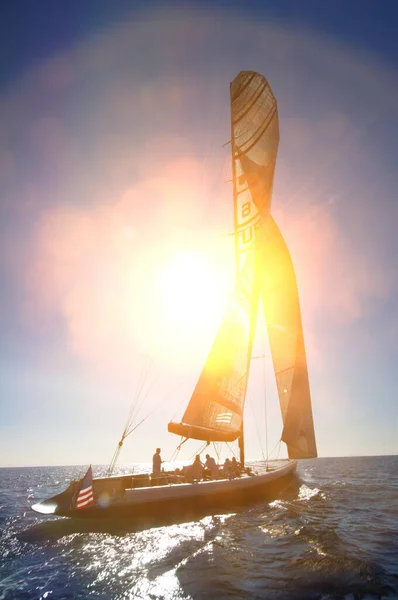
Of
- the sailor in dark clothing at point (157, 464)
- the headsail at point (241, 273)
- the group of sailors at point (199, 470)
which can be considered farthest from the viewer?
the headsail at point (241, 273)

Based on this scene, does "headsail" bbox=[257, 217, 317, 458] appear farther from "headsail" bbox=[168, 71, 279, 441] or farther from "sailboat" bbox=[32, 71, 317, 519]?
"headsail" bbox=[168, 71, 279, 441]

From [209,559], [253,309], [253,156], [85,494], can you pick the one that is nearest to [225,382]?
[253,309]

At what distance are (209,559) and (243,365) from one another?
13280 mm

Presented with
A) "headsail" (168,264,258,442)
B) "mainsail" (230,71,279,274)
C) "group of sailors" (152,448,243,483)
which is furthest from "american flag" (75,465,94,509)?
"mainsail" (230,71,279,274)

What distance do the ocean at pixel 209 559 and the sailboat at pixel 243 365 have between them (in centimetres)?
103

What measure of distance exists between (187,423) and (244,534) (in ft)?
24.4

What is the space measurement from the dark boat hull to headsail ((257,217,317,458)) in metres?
6.75

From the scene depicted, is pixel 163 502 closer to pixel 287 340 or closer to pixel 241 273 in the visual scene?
pixel 287 340

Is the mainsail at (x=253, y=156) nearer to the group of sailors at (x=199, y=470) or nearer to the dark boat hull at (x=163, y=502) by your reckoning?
the group of sailors at (x=199, y=470)

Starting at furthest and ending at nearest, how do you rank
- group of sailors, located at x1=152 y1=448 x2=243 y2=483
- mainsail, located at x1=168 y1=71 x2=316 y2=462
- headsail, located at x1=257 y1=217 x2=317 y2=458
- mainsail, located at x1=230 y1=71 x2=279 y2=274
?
1. mainsail, located at x1=230 y1=71 x2=279 y2=274
2. headsail, located at x1=257 y1=217 x2=317 y2=458
3. mainsail, located at x1=168 y1=71 x2=316 y2=462
4. group of sailors, located at x1=152 y1=448 x2=243 y2=483

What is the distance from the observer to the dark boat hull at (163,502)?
38.9 ft

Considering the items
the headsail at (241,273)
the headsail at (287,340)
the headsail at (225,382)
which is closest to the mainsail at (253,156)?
the headsail at (241,273)

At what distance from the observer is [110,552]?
934cm

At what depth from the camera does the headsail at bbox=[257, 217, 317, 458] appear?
71.3 ft
